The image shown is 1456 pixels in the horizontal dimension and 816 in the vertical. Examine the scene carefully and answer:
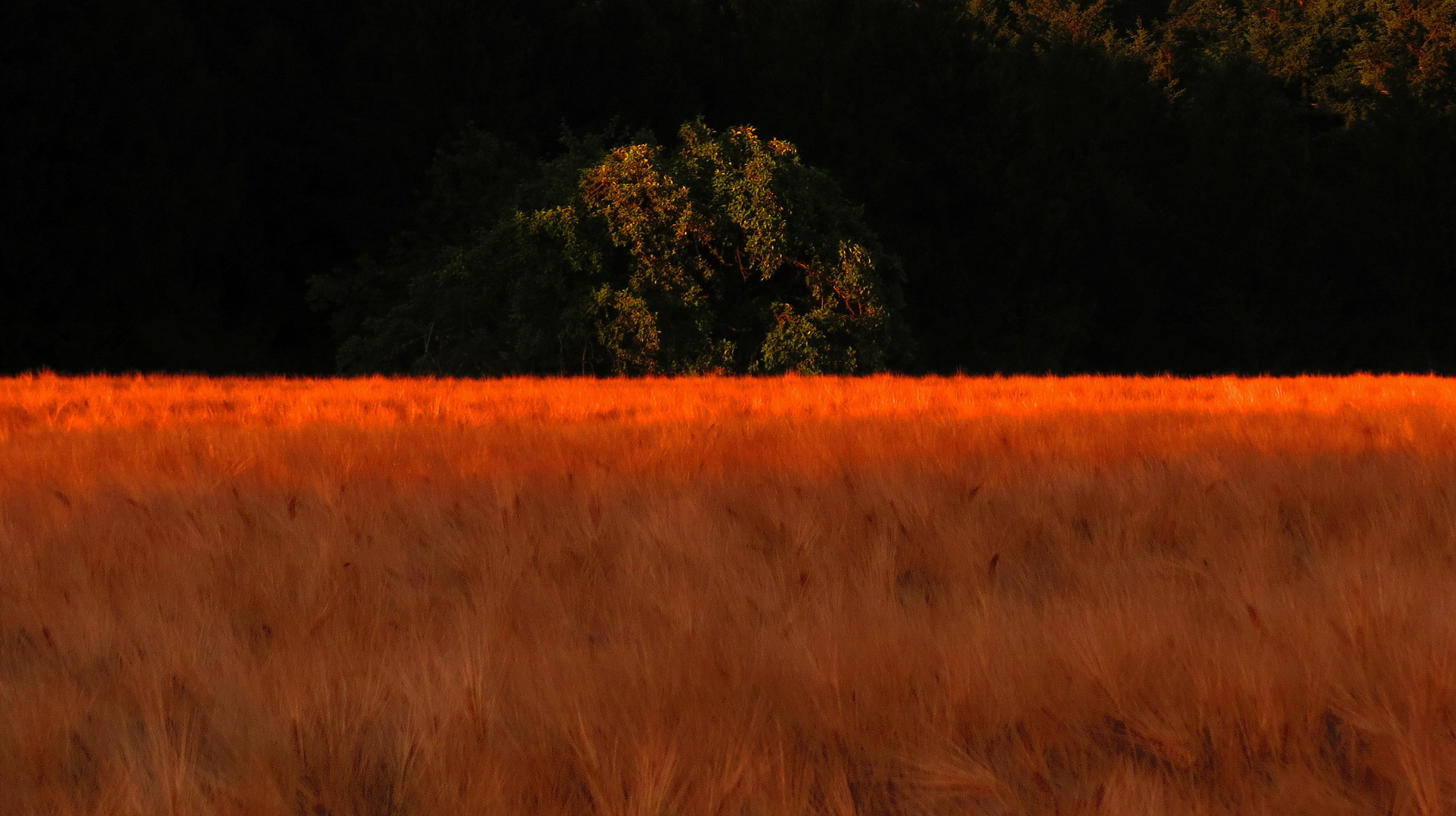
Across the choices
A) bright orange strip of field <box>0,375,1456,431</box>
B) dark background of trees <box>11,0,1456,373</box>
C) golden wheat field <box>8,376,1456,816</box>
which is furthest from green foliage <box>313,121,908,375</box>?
golden wheat field <box>8,376,1456,816</box>

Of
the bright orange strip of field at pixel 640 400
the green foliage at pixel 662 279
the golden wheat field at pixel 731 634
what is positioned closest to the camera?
the golden wheat field at pixel 731 634

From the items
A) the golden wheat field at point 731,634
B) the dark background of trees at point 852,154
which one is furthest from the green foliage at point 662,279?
the golden wheat field at point 731,634

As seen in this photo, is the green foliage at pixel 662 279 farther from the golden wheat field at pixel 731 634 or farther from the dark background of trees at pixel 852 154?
the golden wheat field at pixel 731 634

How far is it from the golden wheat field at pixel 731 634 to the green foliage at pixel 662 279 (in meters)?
14.8

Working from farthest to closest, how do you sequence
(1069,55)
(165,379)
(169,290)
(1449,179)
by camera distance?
(1069,55)
(1449,179)
(169,290)
(165,379)

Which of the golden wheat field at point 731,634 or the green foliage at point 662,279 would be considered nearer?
the golden wheat field at point 731,634

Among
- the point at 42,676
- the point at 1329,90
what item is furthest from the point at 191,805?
the point at 1329,90

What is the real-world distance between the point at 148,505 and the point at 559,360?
17.8 meters

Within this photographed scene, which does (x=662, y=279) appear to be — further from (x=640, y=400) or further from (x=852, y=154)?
(x=852, y=154)

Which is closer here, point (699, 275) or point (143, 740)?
point (143, 740)

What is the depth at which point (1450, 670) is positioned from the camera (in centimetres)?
294

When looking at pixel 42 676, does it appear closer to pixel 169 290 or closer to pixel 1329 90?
pixel 169 290

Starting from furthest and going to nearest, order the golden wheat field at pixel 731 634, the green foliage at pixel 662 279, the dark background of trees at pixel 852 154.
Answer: the dark background of trees at pixel 852 154, the green foliage at pixel 662 279, the golden wheat field at pixel 731 634

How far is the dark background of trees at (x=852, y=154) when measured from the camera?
84.6 ft
